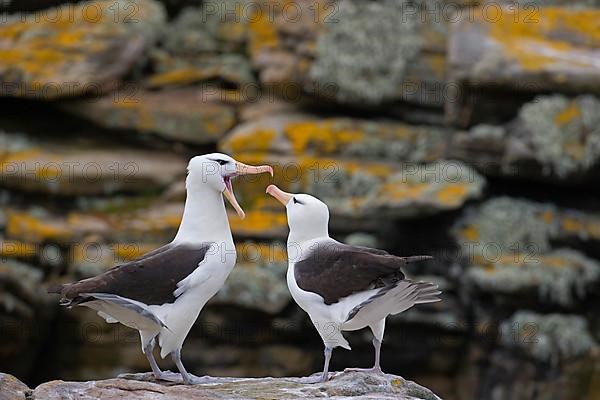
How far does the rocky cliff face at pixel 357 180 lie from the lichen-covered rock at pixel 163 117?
0.03m

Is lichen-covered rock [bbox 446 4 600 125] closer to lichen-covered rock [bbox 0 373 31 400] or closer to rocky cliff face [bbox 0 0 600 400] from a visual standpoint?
rocky cliff face [bbox 0 0 600 400]

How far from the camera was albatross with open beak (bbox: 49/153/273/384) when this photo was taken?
7.55 m

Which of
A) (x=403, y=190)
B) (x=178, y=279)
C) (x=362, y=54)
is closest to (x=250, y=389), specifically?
(x=178, y=279)

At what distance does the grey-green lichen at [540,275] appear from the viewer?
45.4 ft

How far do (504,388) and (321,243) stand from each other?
703 centimetres

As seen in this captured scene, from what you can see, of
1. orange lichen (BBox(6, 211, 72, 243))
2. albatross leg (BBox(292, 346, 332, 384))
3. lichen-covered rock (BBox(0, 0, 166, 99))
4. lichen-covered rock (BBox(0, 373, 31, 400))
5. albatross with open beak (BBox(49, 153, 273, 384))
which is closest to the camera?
lichen-covered rock (BBox(0, 373, 31, 400))

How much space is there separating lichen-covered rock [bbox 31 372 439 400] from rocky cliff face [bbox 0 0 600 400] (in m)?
6.03

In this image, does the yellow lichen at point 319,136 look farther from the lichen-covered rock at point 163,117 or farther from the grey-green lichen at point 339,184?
the lichen-covered rock at point 163,117

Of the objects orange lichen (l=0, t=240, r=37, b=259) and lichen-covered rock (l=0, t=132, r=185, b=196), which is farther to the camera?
lichen-covered rock (l=0, t=132, r=185, b=196)

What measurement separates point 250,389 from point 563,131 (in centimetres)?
776

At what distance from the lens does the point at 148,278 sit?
304 inches

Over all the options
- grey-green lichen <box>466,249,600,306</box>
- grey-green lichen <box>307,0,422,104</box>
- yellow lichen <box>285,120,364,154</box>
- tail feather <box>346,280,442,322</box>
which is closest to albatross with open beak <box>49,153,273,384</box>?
tail feather <box>346,280,442,322</box>

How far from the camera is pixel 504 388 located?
566 inches

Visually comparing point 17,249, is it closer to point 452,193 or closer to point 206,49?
point 206,49
